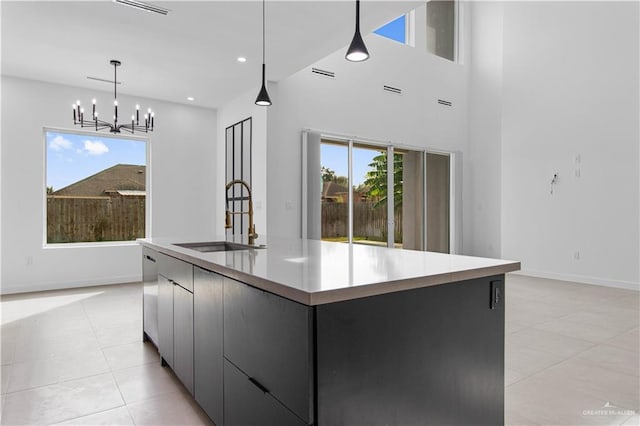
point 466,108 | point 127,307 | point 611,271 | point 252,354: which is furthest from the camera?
point 466,108

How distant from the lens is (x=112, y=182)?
5.93 metres

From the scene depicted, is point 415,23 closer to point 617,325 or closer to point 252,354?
Answer: point 617,325

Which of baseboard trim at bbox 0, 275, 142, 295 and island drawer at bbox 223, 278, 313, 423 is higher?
island drawer at bbox 223, 278, 313, 423

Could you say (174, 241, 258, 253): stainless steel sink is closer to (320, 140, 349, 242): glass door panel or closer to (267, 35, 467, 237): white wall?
(267, 35, 467, 237): white wall

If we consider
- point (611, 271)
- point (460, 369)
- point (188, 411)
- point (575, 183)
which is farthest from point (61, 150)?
point (611, 271)

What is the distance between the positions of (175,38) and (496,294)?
12.4 ft

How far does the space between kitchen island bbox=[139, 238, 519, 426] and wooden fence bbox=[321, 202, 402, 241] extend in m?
4.13

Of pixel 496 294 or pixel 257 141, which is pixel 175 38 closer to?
pixel 257 141

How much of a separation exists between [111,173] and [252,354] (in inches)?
214

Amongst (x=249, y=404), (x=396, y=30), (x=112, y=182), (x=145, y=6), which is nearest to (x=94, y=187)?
(x=112, y=182)

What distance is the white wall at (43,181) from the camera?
5027 millimetres

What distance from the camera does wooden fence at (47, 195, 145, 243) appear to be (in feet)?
18.0

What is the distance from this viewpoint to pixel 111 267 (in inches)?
225

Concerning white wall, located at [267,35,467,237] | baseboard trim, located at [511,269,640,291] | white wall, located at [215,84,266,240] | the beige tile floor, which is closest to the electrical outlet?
the beige tile floor
